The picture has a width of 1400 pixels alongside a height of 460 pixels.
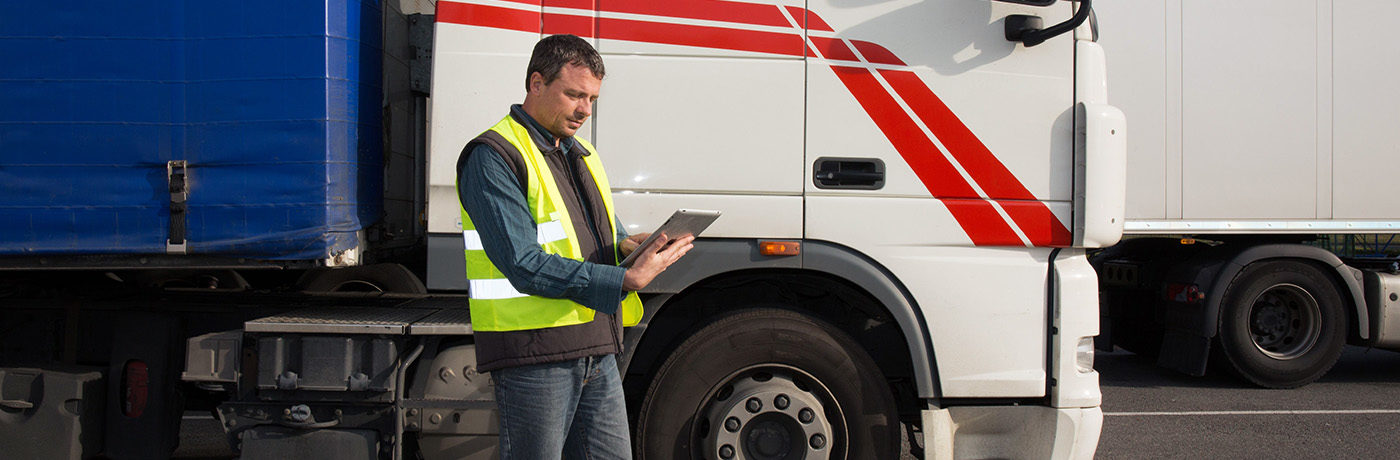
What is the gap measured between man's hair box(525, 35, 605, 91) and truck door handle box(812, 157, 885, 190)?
117 centimetres

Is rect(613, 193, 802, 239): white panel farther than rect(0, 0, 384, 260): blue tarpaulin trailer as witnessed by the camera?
Yes

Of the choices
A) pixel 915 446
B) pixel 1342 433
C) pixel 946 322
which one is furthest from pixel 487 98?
pixel 1342 433

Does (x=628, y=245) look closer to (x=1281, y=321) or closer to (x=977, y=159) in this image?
(x=977, y=159)

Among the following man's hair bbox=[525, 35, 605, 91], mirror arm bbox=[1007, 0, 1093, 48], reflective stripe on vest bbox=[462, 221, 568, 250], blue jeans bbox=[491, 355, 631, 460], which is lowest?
blue jeans bbox=[491, 355, 631, 460]

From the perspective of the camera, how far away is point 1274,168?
6812 mm

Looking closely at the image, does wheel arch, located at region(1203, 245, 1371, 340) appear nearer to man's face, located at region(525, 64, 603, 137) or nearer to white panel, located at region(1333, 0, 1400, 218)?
white panel, located at region(1333, 0, 1400, 218)

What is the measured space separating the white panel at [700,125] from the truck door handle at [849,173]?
3.2 inches

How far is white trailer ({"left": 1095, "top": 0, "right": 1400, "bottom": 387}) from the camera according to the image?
6.72 meters

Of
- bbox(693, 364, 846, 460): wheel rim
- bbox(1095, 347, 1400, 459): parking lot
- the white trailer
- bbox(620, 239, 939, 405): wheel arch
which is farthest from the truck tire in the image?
the white trailer

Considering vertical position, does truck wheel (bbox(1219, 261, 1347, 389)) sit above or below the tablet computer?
below

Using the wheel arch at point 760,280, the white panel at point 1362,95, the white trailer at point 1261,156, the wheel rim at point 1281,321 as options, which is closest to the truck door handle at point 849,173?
the wheel arch at point 760,280

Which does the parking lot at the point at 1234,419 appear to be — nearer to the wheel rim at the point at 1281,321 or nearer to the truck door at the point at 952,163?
the wheel rim at the point at 1281,321

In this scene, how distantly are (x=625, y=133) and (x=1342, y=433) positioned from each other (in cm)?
501

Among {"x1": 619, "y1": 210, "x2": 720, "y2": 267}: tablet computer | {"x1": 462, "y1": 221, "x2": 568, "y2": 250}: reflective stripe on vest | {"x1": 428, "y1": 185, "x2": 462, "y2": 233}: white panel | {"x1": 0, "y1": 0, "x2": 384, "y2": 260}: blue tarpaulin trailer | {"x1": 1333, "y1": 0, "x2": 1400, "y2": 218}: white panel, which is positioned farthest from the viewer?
{"x1": 1333, "y1": 0, "x2": 1400, "y2": 218}: white panel
